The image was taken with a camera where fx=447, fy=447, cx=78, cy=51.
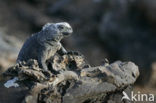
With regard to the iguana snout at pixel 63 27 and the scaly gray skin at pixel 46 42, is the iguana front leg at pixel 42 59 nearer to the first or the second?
the scaly gray skin at pixel 46 42

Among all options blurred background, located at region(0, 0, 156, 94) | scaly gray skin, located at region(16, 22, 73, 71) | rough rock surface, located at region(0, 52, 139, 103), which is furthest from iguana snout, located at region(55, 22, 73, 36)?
blurred background, located at region(0, 0, 156, 94)

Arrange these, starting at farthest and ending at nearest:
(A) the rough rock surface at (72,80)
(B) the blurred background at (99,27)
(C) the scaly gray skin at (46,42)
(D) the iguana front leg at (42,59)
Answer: (B) the blurred background at (99,27), (C) the scaly gray skin at (46,42), (D) the iguana front leg at (42,59), (A) the rough rock surface at (72,80)

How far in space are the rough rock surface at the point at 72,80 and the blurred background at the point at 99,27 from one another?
11.6 feet

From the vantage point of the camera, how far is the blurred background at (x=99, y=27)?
381 inches

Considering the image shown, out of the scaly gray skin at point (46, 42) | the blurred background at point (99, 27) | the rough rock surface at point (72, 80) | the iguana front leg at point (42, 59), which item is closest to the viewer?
the rough rock surface at point (72, 80)

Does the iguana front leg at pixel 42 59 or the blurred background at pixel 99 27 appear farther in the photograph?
the blurred background at pixel 99 27

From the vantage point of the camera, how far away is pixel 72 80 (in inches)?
131

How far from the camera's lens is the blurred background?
381 inches

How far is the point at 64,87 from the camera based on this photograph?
3270 mm

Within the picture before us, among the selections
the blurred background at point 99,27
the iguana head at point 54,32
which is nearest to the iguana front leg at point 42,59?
the iguana head at point 54,32

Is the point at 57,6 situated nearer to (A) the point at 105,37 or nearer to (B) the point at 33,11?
(B) the point at 33,11

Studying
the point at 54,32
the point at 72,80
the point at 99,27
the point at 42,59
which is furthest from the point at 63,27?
the point at 99,27

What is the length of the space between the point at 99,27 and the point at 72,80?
7724 millimetres

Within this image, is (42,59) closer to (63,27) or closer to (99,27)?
(63,27)
